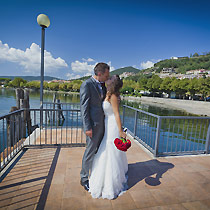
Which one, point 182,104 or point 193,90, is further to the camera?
point 193,90

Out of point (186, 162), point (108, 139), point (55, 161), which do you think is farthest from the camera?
point (186, 162)

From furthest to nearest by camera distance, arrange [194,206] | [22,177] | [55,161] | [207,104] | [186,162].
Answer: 1. [207,104]
2. [186,162]
3. [55,161]
4. [22,177]
5. [194,206]

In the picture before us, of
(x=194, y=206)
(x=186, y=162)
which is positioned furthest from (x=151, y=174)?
(x=186, y=162)

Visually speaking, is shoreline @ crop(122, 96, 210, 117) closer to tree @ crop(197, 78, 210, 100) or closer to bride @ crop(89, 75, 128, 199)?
tree @ crop(197, 78, 210, 100)

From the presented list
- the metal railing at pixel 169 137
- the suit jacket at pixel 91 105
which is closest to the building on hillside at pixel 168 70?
the metal railing at pixel 169 137

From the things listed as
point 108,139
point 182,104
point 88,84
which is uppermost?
point 88,84

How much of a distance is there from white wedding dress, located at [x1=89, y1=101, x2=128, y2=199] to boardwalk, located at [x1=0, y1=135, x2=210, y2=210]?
11 cm

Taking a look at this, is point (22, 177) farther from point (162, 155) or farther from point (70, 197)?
point (162, 155)

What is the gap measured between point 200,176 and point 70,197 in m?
2.38

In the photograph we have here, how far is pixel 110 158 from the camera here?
220 cm

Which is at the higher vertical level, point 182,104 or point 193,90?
point 193,90

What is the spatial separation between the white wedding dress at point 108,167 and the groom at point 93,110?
81 millimetres

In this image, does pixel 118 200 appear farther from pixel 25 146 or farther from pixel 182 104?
pixel 182 104

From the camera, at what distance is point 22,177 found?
8.34 feet
